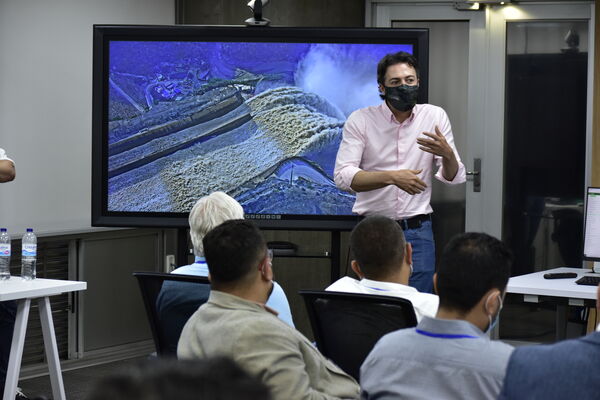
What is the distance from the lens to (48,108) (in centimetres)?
553

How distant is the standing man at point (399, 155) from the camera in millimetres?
4383

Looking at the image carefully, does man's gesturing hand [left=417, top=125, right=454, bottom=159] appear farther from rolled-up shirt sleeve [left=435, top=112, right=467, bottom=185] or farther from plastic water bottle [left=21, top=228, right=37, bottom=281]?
plastic water bottle [left=21, top=228, right=37, bottom=281]

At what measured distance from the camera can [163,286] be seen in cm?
306

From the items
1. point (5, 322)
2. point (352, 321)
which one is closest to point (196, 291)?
point (352, 321)

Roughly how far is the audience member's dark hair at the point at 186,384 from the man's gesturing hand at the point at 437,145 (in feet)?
11.7

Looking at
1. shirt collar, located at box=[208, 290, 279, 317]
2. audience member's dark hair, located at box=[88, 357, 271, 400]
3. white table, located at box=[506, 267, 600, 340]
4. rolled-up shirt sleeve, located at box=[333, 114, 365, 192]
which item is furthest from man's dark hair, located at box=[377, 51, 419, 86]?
audience member's dark hair, located at box=[88, 357, 271, 400]

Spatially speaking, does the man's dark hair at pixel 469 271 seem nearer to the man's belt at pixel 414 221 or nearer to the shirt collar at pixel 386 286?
the shirt collar at pixel 386 286

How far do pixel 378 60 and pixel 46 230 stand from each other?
2.21 m

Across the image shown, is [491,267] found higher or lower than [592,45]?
lower

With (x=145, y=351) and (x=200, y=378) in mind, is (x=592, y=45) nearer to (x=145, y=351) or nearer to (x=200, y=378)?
(x=145, y=351)

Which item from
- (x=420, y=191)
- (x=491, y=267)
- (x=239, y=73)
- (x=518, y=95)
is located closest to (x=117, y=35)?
(x=239, y=73)

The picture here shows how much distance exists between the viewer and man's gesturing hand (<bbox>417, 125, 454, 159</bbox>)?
163 inches

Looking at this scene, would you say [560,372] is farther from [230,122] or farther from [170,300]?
[230,122]

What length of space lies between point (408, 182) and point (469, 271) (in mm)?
2171
